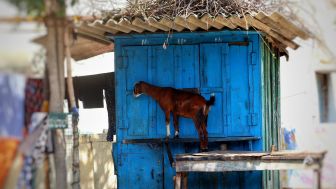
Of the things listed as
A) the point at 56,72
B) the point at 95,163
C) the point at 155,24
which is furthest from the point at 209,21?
the point at 95,163

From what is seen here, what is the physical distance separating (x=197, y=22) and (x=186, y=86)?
107 centimetres

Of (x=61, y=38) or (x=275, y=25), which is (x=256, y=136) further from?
(x=61, y=38)

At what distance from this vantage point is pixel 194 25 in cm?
852

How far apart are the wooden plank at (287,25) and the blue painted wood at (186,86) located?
0.46m

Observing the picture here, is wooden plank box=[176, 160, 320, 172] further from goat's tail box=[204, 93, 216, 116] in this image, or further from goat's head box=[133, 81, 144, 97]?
goat's head box=[133, 81, 144, 97]

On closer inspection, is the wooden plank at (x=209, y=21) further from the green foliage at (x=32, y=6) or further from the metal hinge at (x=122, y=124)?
the green foliage at (x=32, y=6)

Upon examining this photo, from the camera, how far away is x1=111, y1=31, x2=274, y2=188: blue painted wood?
880cm

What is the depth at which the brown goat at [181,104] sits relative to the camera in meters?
8.64

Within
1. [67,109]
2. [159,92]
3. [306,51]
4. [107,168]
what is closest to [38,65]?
[67,109]

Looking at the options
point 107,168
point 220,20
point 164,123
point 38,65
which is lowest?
point 107,168

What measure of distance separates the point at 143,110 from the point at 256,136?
173 centimetres

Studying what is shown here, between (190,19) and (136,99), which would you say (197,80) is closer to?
(136,99)

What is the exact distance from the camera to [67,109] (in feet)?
24.7

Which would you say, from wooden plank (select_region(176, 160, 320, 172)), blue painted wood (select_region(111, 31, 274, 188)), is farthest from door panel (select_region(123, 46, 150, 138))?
wooden plank (select_region(176, 160, 320, 172))
